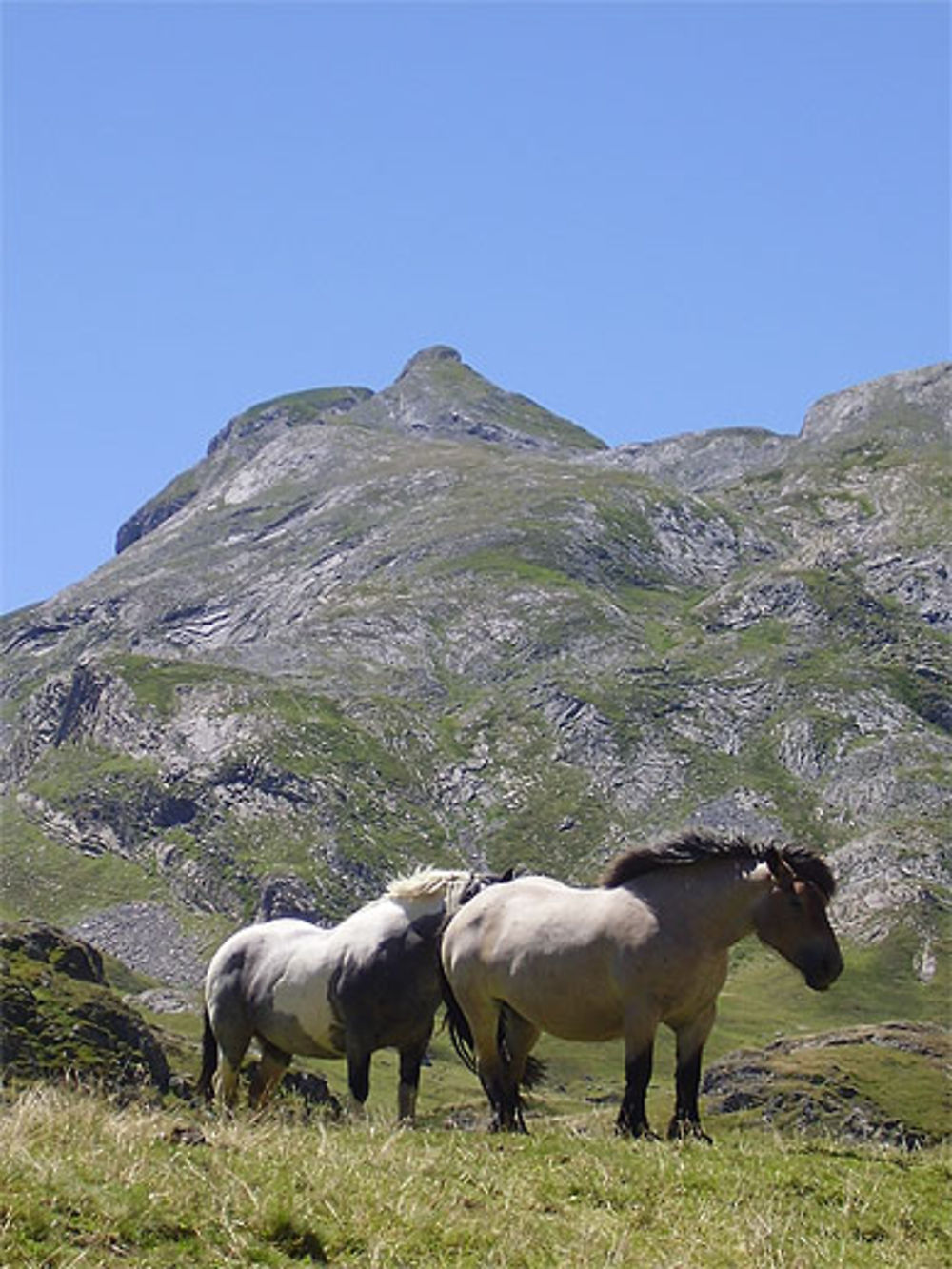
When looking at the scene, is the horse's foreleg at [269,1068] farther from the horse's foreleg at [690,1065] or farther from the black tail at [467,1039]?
the horse's foreleg at [690,1065]

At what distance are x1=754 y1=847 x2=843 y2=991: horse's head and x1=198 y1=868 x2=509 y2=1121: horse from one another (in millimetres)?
4939

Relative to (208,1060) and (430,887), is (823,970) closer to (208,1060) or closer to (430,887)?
(430,887)

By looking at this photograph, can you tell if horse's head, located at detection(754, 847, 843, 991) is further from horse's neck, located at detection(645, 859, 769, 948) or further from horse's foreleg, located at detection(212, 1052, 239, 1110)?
horse's foreleg, located at detection(212, 1052, 239, 1110)

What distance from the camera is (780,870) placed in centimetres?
2016

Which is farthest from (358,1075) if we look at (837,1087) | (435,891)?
(837,1087)

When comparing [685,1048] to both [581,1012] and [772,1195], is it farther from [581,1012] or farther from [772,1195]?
[772,1195]

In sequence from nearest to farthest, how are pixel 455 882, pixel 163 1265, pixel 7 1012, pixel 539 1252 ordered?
pixel 163 1265
pixel 539 1252
pixel 455 882
pixel 7 1012

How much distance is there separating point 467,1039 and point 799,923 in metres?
5.03

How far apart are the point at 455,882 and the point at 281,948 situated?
3301mm

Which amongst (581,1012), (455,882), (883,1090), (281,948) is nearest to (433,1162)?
(581,1012)

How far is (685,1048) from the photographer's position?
2023 centimetres

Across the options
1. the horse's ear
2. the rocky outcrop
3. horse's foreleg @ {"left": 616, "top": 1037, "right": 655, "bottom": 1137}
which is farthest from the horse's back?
the rocky outcrop

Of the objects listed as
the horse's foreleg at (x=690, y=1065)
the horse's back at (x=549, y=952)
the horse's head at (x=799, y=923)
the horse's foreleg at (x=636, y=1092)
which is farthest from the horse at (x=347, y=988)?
the horse's head at (x=799, y=923)

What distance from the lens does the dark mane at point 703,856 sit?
20.5 m
